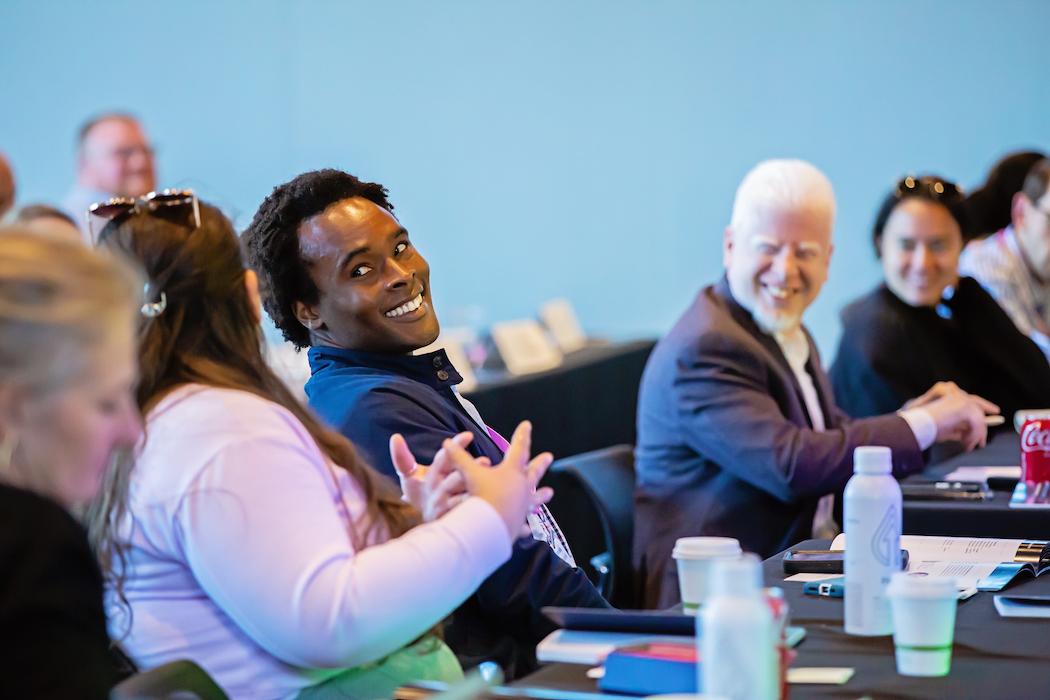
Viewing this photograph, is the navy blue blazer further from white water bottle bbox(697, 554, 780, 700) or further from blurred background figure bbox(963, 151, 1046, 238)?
blurred background figure bbox(963, 151, 1046, 238)

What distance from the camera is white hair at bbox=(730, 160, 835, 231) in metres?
3.20

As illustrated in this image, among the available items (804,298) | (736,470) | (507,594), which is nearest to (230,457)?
(507,594)

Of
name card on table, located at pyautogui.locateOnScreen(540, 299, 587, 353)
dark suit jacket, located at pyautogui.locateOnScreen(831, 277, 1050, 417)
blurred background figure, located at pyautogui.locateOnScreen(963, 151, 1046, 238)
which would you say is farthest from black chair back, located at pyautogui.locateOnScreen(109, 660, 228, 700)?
name card on table, located at pyautogui.locateOnScreen(540, 299, 587, 353)

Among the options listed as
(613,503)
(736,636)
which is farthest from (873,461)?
(613,503)

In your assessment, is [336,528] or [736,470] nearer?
[336,528]

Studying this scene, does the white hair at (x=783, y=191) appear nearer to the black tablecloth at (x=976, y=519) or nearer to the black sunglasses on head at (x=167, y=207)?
the black tablecloth at (x=976, y=519)

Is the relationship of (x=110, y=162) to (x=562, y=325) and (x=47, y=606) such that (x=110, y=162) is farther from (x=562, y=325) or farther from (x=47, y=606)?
(x=47, y=606)

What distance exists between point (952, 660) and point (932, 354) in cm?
268

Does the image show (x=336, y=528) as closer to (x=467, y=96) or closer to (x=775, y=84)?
(x=775, y=84)

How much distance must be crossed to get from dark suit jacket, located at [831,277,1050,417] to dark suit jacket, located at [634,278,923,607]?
882 millimetres

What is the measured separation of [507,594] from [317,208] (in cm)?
70

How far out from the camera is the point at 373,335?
7.57ft

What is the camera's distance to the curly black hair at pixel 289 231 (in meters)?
2.31

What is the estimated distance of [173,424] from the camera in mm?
1608
